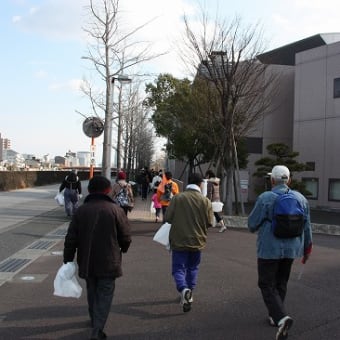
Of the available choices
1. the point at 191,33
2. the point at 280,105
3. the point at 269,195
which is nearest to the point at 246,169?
the point at 280,105

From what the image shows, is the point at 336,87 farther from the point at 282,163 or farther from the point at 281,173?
the point at 281,173

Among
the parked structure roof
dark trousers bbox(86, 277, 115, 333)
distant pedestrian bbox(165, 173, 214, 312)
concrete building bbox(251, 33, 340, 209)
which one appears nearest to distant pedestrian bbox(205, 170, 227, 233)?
distant pedestrian bbox(165, 173, 214, 312)

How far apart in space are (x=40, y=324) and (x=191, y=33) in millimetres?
13609

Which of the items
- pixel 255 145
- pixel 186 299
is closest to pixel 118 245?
pixel 186 299

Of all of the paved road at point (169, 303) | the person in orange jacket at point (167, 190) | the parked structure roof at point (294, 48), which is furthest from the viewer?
the parked structure roof at point (294, 48)

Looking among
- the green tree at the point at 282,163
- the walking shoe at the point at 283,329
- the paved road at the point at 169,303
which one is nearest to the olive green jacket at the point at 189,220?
the paved road at the point at 169,303

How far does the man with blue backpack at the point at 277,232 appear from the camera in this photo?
5.21m

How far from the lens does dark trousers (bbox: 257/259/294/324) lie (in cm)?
525

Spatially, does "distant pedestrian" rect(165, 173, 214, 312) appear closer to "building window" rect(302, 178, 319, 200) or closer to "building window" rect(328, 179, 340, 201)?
"building window" rect(328, 179, 340, 201)

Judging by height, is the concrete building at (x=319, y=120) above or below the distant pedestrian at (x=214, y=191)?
above

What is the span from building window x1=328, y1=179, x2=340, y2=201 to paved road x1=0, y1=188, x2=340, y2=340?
59.5ft

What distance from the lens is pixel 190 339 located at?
517cm

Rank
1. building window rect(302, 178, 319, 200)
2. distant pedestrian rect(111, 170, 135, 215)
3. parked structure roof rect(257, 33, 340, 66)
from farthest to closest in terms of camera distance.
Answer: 1. parked structure roof rect(257, 33, 340, 66)
2. building window rect(302, 178, 319, 200)
3. distant pedestrian rect(111, 170, 135, 215)

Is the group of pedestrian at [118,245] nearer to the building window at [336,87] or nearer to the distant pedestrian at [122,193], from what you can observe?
the distant pedestrian at [122,193]
